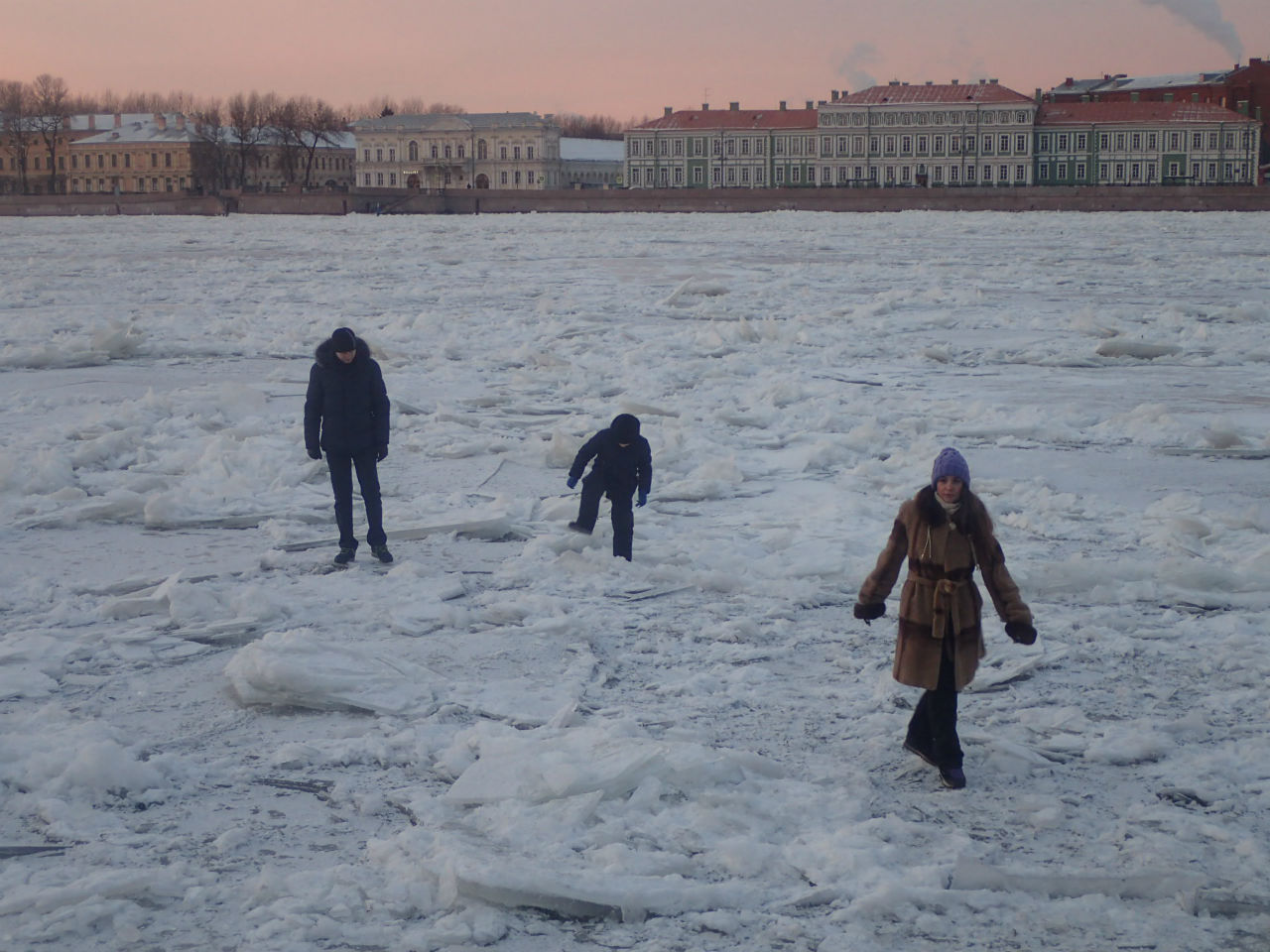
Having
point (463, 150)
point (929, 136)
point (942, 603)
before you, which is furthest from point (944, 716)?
point (463, 150)

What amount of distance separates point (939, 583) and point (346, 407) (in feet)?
11.6

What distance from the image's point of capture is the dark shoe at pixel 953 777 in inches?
169

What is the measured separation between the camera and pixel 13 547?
7172 millimetres

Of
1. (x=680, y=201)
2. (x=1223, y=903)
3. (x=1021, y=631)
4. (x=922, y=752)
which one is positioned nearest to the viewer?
(x=1223, y=903)

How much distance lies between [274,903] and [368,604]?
263 cm

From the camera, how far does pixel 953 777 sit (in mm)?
4285

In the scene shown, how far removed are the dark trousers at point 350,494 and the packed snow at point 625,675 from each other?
9.2 inches

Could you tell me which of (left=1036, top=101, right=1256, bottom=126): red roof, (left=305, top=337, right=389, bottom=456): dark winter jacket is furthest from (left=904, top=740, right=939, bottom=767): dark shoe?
(left=1036, top=101, right=1256, bottom=126): red roof

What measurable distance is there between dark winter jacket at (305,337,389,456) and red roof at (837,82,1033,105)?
285ft

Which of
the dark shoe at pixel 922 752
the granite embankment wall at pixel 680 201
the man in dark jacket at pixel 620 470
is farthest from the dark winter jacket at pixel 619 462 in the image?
the granite embankment wall at pixel 680 201

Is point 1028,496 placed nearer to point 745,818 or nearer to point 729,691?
point 729,691

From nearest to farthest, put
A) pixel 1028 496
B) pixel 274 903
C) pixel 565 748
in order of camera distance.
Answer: pixel 274 903 < pixel 565 748 < pixel 1028 496

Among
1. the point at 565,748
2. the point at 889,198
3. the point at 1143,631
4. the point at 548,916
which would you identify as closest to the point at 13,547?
the point at 565,748

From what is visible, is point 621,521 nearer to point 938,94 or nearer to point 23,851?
point 23,851
